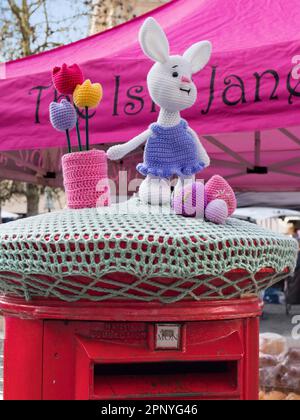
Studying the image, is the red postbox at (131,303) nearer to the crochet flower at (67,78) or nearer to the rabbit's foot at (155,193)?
the rabbit's foot at (155,193)

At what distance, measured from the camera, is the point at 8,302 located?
1463mm

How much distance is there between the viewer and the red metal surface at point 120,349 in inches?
52.6

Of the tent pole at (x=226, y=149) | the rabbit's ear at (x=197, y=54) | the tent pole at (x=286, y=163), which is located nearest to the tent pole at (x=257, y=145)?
the tent pole at (x=226, y=149)

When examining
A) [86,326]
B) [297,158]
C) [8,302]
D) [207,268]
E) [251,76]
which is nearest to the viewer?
[207,268]

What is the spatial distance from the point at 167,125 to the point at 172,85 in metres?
0.12

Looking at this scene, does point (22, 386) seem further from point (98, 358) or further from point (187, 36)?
point (187, 36)

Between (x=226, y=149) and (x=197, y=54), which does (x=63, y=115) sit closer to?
(x=197, y=54)

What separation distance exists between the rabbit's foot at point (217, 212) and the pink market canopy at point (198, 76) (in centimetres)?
149

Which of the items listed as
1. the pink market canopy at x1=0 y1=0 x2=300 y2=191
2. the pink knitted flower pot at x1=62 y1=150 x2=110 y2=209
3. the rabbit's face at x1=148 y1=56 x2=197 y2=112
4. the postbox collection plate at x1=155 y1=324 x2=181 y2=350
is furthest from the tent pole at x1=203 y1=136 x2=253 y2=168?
the postbox collection plate at x1=155 y1=324 x2=181 y2=350

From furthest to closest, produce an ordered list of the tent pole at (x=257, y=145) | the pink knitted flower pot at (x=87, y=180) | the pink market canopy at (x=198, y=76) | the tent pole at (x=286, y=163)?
1. the tent pole at (x=286, y=163)
2. the tent pole at (x=257, y=145)
3. the pink market canopy at (x=198, y=76)
4. the pink knitted flower pot at (x=87, y=180)

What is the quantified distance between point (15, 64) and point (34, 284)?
8.85 feet

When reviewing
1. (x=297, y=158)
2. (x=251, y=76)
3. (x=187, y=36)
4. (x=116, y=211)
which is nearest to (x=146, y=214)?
(x=116, y=211)

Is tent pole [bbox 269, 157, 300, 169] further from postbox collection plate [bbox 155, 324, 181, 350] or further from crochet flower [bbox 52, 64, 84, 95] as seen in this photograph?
postbox collection plate [bbox 155, 324, 181, 350]

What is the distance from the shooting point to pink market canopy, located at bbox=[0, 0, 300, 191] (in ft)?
9.24
